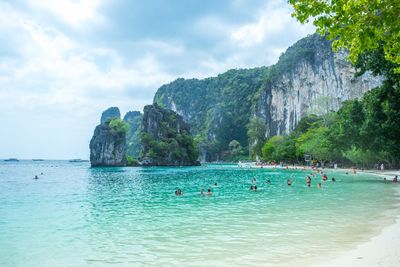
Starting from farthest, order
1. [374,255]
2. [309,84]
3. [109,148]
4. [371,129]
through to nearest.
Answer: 1. [109,148]
2. [309,84]
3. [371,129]
4. [374,255]

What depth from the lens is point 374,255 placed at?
36.4ft

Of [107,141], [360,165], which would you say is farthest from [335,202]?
[107,141]

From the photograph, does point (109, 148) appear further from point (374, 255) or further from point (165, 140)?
point (374, 255)

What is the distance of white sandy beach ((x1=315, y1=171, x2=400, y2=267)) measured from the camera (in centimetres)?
1018

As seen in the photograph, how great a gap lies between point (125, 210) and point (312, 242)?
16009 millimetres

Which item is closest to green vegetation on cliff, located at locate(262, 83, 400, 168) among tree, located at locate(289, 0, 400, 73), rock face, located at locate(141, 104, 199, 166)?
tree, located at locate(289, 0, 400, 73)

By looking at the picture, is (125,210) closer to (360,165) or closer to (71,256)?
(71,256)

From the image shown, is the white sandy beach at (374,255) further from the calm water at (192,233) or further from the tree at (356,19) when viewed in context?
the tree at (356,19)

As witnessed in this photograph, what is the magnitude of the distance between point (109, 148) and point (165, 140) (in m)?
25.4

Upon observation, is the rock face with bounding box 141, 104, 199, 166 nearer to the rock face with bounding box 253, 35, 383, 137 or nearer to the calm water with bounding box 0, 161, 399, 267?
the rock face with bounding box 253, 35, 383, 137

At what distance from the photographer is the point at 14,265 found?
12672 millimetres

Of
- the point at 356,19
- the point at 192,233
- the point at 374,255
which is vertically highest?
the point at 356,19

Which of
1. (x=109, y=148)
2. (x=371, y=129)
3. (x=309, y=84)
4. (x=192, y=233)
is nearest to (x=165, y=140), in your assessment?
(x=109, y=148)

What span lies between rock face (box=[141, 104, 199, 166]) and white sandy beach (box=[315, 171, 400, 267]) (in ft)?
481
